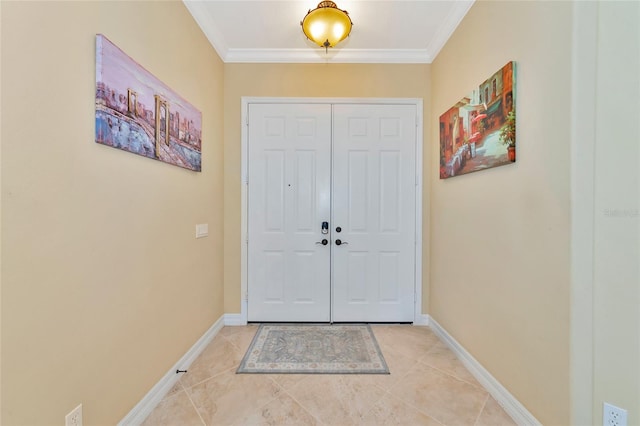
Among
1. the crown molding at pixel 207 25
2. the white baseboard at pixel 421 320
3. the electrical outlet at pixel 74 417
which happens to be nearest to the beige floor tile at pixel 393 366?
the white baseboard at pixel 421 320

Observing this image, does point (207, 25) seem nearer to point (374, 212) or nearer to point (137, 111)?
point (137, 111)

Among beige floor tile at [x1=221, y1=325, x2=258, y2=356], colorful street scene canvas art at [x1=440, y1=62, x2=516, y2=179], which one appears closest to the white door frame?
beige floor tile at [x1=221, y1=325, x2=258, y2=356]

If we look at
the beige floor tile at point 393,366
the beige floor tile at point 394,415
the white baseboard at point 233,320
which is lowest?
the beige floor tile at point 394,415

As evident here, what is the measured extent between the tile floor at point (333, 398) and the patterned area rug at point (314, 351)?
0.26 ft

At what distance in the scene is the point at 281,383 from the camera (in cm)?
184

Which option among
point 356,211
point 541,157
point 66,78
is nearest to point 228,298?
point 356,211

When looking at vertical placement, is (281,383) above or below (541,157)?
below

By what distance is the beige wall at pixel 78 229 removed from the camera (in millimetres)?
933

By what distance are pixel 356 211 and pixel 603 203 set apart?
→ 6.04 ft

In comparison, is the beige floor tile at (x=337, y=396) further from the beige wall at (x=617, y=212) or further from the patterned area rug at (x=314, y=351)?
Answer: the beige wall at (x=617, y=212)

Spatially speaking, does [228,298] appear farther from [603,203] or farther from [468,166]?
[603,203]

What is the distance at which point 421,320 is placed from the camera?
9.16 ft

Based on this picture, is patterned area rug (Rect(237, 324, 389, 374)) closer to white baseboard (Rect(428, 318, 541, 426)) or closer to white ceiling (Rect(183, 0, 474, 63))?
white baseboard (Rect(428, 318, 541, 426))

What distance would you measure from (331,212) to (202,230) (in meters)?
1.27
